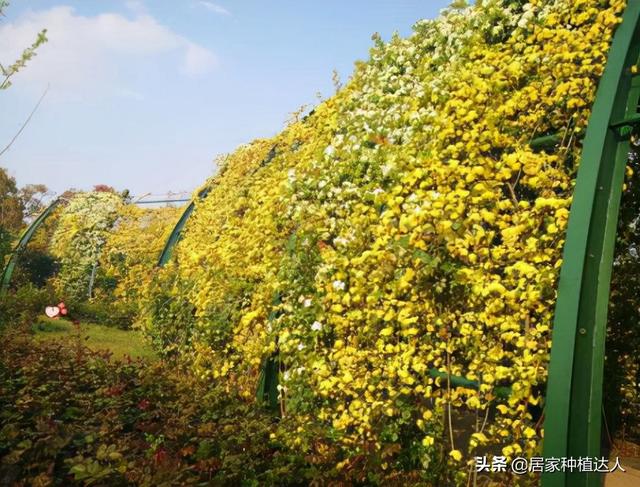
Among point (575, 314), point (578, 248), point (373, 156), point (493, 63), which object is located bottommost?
point (575, 314)

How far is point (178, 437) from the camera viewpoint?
4336 millimetres

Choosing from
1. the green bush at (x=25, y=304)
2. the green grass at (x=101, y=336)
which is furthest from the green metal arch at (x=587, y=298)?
the green bush at (x=25, y=304)

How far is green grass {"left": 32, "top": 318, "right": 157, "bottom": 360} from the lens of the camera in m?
9.27

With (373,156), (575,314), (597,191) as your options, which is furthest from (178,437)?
(597,191)

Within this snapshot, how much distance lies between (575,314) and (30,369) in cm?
548

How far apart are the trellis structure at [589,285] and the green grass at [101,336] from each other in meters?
7.00

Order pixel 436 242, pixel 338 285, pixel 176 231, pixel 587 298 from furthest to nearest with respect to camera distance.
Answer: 1. pixel 176 231
2. pixel 338 285
3. pixel 436 242
4. pixel 587 298

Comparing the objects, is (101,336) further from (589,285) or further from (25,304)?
(589,285)

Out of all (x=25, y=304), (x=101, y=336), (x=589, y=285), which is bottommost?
(x=101, y=336)

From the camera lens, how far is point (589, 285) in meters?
2.91

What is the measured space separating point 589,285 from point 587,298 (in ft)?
0.24

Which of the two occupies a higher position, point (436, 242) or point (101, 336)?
point (436, 242)

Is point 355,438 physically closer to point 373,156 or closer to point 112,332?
point 373,156

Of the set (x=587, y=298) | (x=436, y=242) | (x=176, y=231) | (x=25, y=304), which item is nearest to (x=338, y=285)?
(x=436, y=242)
